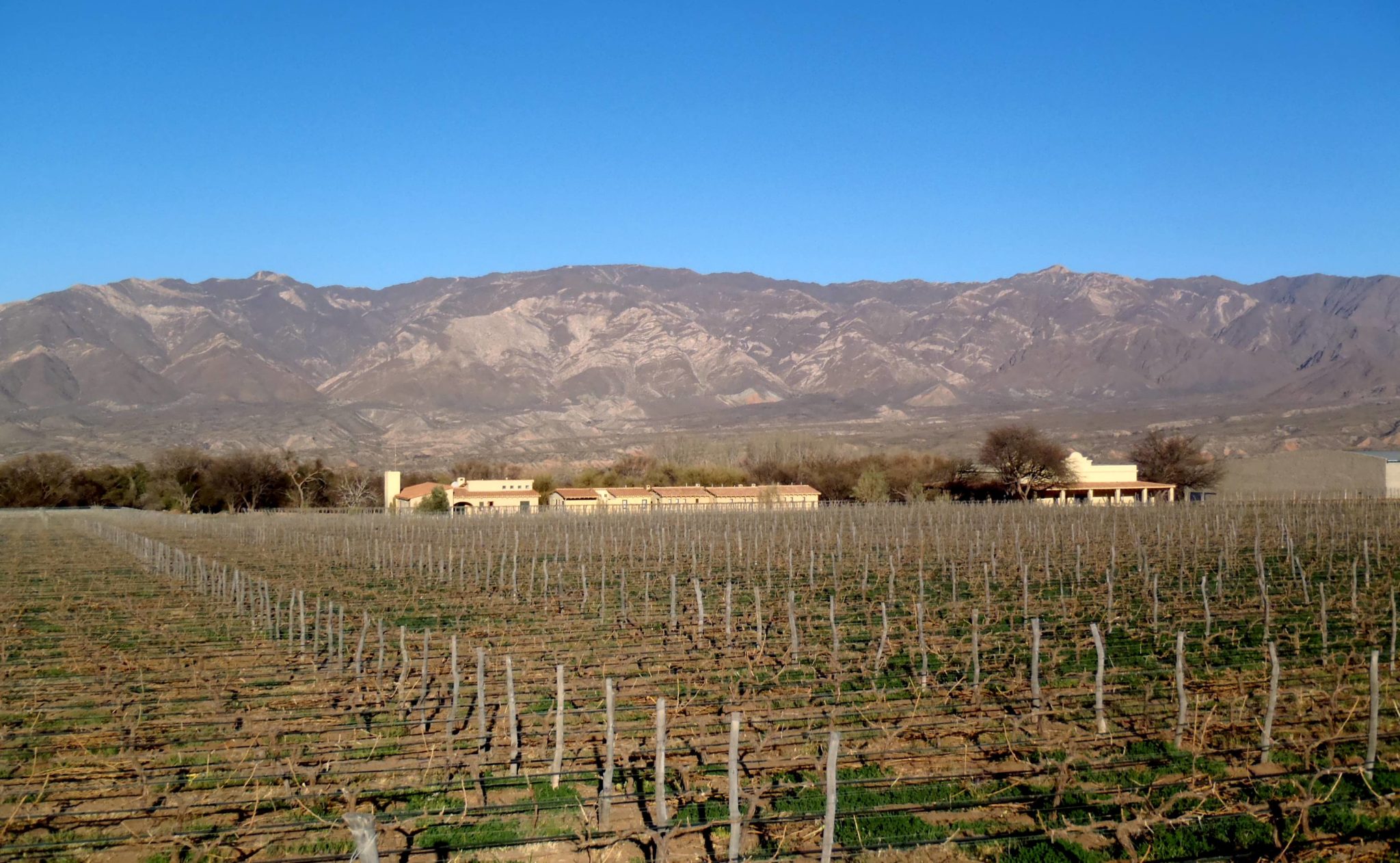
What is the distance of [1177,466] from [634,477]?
3668 cm

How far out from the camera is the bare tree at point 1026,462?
62500mm

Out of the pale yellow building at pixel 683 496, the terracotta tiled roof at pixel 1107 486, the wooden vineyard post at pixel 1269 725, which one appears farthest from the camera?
the terracotta tiled roof at pixel 1107 486

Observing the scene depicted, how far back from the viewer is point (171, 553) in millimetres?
29328

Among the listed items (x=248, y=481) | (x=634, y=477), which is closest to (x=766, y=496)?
(x=634, y=477)

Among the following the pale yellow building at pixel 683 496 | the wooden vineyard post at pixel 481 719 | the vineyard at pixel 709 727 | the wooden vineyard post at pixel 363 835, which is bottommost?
the vineyard at pixel 709 727

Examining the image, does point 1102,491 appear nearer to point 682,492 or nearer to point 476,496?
point 682,492

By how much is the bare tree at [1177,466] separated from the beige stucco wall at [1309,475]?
1.12m

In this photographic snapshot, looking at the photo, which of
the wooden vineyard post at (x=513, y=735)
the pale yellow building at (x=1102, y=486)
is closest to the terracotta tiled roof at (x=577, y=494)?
the pale yellow building at (x=1102, y=486)

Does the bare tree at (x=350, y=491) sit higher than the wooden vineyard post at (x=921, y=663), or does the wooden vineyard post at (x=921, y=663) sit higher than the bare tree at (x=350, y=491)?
the bare tree at (x=350, y=491)

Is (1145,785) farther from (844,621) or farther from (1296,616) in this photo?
(1296,616)

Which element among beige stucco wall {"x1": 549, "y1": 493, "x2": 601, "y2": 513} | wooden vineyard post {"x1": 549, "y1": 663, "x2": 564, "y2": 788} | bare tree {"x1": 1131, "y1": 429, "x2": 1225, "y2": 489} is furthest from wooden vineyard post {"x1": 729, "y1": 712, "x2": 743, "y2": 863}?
bare tree {"x1": 1131, "y1": 429, "x2": 1225, "y2": 489}

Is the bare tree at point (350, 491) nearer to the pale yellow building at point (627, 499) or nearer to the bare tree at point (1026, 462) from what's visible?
the pale yellow building at point (627, 499)

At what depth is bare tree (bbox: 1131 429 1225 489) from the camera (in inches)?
2660

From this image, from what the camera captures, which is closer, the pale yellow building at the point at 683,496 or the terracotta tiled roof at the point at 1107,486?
the pale yellow building at the point at 683,496
